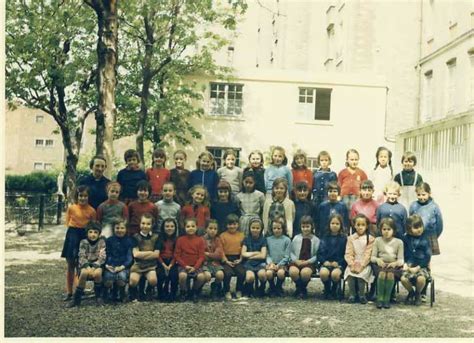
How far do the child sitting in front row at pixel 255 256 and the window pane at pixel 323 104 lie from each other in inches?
318

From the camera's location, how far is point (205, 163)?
4910 millimetres

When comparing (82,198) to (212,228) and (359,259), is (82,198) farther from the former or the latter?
(359,259)

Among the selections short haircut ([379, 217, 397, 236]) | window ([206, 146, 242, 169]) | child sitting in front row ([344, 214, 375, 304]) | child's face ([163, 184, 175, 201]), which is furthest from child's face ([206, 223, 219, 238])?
window ([206, 146, 242, 169])

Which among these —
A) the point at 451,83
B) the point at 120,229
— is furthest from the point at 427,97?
the point at 120,229

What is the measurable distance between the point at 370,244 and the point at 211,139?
759cm

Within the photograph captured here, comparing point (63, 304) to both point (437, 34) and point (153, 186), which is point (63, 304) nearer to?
point (153, 186)

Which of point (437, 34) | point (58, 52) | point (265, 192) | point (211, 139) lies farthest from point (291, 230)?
point (437, 34)

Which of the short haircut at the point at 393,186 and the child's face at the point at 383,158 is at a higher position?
the child's face at the point at 383,158

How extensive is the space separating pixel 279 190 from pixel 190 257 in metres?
0.98

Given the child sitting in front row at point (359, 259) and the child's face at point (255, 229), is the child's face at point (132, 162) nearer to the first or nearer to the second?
the child's face at point (255, 229)

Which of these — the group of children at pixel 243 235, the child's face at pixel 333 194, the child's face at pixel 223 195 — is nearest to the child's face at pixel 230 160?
the group of children at pixel 243 235

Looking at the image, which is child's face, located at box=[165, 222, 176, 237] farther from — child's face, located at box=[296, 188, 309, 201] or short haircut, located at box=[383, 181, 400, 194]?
short haircut, located at box=[383, 181, 400, 194]

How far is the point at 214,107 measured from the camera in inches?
467

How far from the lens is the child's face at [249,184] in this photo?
4.81 m
